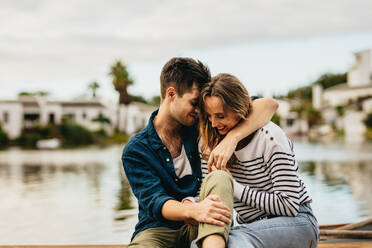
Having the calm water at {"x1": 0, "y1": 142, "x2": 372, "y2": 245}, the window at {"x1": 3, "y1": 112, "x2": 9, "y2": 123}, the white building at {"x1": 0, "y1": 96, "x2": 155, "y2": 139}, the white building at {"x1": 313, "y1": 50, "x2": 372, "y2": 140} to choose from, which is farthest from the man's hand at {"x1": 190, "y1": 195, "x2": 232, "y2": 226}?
the white building at {"x1": 313, "y1": 50, "x2": 372, "y2": 140}

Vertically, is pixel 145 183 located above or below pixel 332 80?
above

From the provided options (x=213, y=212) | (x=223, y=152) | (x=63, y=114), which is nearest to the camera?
(x=213, y=212)

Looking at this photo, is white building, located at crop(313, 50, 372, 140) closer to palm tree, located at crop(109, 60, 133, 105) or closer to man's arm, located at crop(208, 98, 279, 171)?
palm tree, located at crop(109, 60, 133, 105)

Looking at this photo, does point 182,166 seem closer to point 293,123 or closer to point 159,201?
point 159,201

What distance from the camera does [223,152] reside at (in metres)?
2.29

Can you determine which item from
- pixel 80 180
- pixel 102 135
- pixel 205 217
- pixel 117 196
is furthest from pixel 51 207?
pixel 102 135

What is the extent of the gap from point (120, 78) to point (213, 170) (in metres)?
47.7

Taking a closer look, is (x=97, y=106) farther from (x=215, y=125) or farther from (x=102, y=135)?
(x=215, y=125)

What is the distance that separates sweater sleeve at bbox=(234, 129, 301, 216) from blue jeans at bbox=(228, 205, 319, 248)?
59 mm

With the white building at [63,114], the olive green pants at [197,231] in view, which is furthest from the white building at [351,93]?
the olive green pants at [197,231]

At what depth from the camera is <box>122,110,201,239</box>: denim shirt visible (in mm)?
2398

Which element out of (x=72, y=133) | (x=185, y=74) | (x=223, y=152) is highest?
(x=185, y=74)

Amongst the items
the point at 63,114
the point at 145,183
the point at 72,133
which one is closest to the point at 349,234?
the point at 145,183

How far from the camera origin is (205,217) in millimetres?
Result: 2033
